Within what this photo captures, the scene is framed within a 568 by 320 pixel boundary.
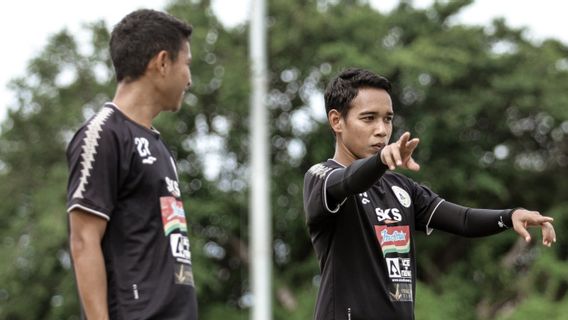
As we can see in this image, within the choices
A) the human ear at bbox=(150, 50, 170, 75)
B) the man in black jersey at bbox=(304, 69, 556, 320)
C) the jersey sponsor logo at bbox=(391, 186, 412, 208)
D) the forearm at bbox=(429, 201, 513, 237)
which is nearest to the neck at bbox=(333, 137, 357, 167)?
the man in black jersey at bbox=(304, 69, 556, 320)

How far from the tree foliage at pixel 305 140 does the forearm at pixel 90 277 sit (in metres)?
14.7

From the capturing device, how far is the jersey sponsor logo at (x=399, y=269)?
464cm

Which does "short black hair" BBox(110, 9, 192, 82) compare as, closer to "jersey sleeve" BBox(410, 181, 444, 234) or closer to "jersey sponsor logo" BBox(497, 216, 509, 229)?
"jersey sleeve" BBox(410, 181, 444, 234)

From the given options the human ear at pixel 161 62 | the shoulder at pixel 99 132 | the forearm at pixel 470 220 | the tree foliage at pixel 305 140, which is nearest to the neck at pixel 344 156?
the forearm at pixel 470 220

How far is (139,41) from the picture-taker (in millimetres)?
4359

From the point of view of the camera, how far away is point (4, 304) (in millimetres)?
20266

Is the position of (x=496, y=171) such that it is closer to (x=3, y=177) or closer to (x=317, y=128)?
(x=317, y=128)

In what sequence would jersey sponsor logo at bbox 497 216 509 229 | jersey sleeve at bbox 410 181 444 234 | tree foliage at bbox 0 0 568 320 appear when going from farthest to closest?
tree foliage at bbox 0 0 568 320
jersey sleeve at bbox 410 181 444 234
jersey sponsor logo at bbox 497 216 509 229

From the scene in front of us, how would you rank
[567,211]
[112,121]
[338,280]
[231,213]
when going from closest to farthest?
[112,121] < [338,280] < [567,211] < [231,213]

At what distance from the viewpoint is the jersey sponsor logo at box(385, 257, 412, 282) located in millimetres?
4645

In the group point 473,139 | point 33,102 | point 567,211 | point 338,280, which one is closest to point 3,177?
point 33,102

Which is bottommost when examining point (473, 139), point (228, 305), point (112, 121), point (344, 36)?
point (228, 305)

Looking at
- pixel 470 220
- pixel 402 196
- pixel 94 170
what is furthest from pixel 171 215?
pixel 470 220

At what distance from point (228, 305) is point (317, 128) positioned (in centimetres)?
390
